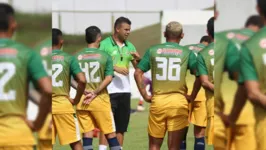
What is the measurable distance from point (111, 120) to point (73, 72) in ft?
3.81

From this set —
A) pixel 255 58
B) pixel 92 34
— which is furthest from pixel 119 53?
pixel 255 58

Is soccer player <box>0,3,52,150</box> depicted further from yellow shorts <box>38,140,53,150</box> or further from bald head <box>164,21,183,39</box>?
bald head <box>164,21,183,39</box>

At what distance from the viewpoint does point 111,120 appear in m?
8.10

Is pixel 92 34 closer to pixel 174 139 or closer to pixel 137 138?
pixel 174 139

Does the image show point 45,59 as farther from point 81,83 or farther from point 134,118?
point 134,118

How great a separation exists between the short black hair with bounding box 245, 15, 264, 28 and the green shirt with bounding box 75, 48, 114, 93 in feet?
15.5

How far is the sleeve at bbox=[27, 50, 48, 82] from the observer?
3.71 m

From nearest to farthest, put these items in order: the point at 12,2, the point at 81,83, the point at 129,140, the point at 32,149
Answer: the point at 12,2
the point at 32,149
the point at 81,83
the point at 129,140

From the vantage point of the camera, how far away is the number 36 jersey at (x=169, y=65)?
22.6 feet

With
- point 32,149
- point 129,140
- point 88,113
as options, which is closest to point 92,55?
point 88,113

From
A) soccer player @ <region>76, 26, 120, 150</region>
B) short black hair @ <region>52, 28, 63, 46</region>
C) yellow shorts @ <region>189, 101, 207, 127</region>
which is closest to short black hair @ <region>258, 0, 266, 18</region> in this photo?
short black hair @ <region>52, 28, 63, 46</region>

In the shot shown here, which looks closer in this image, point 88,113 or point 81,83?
point 81,83

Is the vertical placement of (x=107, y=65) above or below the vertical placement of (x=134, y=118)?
above

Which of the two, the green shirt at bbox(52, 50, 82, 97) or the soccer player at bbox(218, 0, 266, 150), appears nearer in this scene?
the soccer player at bbox(218, 0, 266, 150)
